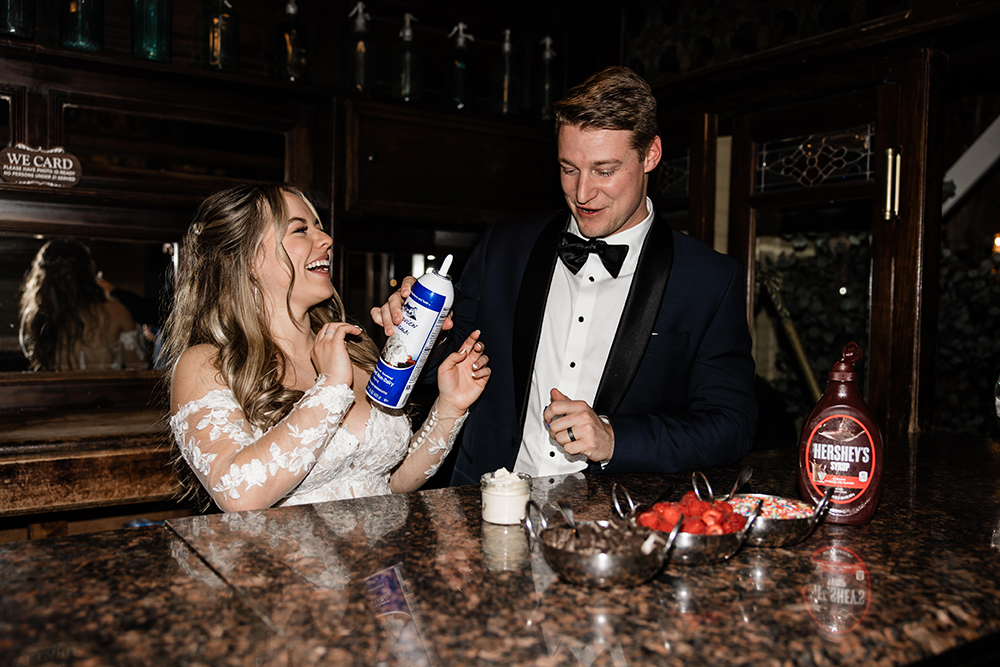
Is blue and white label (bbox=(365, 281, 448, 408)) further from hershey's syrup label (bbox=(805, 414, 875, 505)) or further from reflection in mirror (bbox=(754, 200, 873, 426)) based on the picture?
reflection in mirror (bbox=(754, 200, 873, 426))

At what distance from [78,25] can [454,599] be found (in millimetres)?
2722

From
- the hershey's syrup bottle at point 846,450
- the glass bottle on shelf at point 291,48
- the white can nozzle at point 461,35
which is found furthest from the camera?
the white can nozzle at point 461,35

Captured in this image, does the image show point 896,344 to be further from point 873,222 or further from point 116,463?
point 116,463

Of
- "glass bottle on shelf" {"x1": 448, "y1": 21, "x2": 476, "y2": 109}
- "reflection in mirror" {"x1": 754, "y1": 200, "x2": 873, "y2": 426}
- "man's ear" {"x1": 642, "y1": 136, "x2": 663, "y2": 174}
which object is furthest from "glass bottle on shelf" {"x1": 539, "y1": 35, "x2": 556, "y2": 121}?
"man's ear" {"x1": 642, "y1": 136, "x2": 663, "y2": 174}

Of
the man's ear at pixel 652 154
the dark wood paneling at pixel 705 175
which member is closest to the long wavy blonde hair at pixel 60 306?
the man's ear at pixel 652 154

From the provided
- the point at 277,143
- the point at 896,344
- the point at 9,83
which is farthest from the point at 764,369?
the point at 9,83

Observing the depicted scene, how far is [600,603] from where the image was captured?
92 centimetres

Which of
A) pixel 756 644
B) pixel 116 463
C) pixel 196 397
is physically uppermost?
pixel 196 397

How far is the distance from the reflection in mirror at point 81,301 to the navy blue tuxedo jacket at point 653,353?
168cm

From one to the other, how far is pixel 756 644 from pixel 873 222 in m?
2.32

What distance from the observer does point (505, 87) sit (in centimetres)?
363

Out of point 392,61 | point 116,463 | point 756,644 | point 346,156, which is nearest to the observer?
point 756,644

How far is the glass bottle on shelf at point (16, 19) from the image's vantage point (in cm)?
260

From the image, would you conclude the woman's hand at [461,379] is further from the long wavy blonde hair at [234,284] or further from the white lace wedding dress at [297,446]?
the long wavy blonde hair at [234,284]
